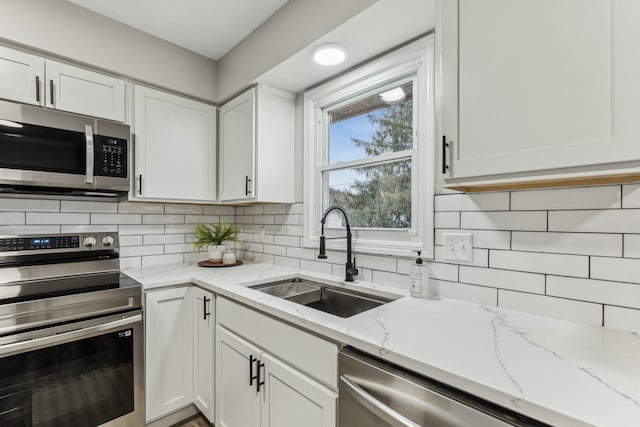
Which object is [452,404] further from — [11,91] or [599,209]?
[11,91]

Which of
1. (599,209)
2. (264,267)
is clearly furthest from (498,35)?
(264,267)

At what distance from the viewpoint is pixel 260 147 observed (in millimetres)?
2000

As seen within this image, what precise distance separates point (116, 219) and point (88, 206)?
6.9 inches

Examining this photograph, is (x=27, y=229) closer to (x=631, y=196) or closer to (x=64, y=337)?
(x=64, y=337)

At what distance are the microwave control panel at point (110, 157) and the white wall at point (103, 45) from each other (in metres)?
0.46

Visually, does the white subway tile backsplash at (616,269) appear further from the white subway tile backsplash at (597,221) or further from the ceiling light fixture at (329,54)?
the ceiling light fixture at (329,54)

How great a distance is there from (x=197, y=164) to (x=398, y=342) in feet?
6.27

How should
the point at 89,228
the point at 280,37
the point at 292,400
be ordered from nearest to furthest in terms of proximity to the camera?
the point at 292,400 < the point at 280,37 < the point at 89,228

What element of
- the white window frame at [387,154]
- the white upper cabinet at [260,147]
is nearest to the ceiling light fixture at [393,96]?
the white window frame at [387,154]

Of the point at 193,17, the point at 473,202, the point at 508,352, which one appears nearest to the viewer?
the point at 508,352

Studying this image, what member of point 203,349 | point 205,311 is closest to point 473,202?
point 205,311

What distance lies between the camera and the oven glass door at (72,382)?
1340mm

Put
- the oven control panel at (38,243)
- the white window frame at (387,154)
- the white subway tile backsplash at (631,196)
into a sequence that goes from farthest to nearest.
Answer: the oven control panel at (38,243) → the white window frame at (387,154) → the white subway tile backsplash at (631,196)

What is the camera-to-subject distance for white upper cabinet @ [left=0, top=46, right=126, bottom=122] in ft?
5.12
